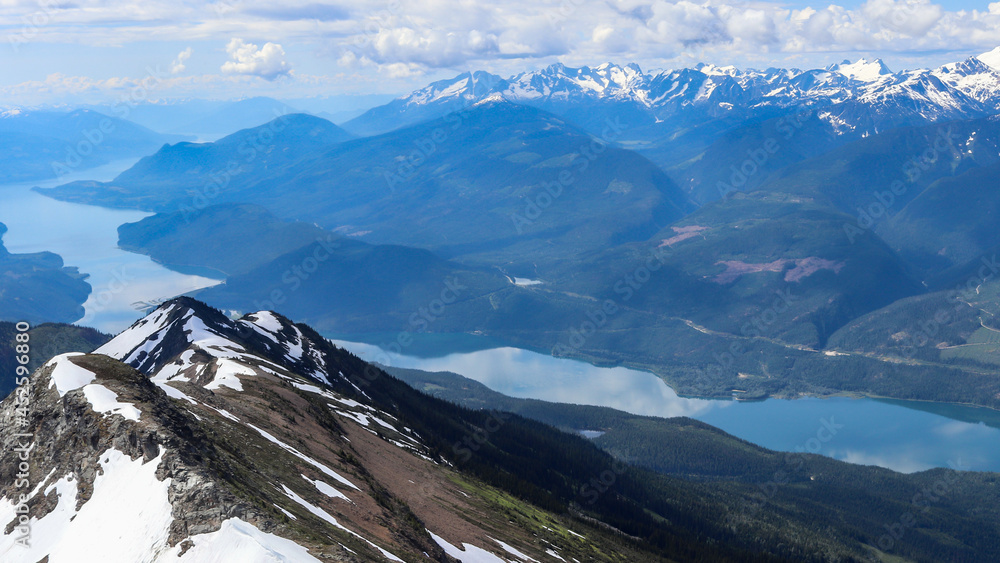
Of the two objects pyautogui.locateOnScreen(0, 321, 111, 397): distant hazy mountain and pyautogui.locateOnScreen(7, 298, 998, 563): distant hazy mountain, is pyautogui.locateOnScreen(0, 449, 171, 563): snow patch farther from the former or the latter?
pyautogui.locateOnScreen(0, 321, 111, 397): distant hazy mountain

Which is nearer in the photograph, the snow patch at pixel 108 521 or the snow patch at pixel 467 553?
the snow patch at pixel 108 521

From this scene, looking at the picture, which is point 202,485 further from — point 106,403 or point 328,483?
point 328,483

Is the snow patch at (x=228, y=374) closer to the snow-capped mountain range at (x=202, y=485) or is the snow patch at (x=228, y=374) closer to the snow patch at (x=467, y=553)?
the snow-capped mountain range at (x=202, y=485)

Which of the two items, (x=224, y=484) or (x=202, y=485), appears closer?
(x=202, y=485)

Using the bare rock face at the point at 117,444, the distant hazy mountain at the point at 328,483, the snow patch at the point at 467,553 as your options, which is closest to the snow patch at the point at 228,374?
the distant hazy mountain at the point at 328,483

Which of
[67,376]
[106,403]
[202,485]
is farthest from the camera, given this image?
[67,376]

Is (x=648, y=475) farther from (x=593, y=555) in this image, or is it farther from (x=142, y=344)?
(x=142, y=344)

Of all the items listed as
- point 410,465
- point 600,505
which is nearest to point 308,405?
point 410,465

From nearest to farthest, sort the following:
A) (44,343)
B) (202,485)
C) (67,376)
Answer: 1. (202,485)
2. (67,376)
3. (44,343)

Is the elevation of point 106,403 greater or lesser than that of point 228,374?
greater

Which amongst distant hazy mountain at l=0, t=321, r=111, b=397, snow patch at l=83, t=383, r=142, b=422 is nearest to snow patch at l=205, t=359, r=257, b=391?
snow patch at l=83, t=383, r=142, b=422

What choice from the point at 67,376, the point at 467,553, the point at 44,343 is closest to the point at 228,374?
the point at 67,376
